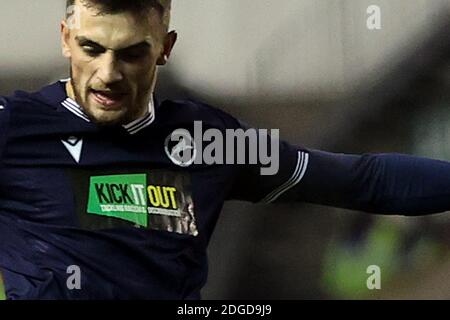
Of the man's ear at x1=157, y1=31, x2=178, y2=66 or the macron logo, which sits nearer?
the macron logo

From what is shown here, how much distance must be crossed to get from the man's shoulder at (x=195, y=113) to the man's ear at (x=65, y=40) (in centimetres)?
33

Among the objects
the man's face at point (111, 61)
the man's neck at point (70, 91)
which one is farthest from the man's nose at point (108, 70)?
the man's neck at point (70, 91)

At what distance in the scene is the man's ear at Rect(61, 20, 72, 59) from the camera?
280 cm

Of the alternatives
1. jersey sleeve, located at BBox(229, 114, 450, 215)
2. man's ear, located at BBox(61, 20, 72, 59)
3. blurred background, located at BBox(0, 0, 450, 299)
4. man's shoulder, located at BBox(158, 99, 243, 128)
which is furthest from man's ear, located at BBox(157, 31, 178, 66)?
jersey sleeve, located at BBox(229, 114, 450, 215)

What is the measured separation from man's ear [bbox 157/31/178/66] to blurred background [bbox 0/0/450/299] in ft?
0.08

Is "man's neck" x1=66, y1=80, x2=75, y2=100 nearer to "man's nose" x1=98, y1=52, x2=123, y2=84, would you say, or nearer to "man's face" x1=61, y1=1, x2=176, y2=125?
"man's face" x1=61, y1=1, x2=176, y2=125

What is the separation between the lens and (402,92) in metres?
2.98

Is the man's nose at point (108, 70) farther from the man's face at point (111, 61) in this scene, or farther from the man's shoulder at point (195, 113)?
the man's shoulder at point (195, 113)

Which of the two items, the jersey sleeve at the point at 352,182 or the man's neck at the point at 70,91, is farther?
the jersey sleeve at the point at 352,182

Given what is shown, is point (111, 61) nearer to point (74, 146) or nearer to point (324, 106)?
point (74, 146)

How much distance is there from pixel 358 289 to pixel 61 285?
3.23 feet

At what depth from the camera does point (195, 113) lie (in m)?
2.88

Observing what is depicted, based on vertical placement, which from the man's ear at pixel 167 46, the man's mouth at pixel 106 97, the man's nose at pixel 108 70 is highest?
the man's ear at pixel 167 46

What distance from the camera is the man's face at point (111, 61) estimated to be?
2.72 meters
